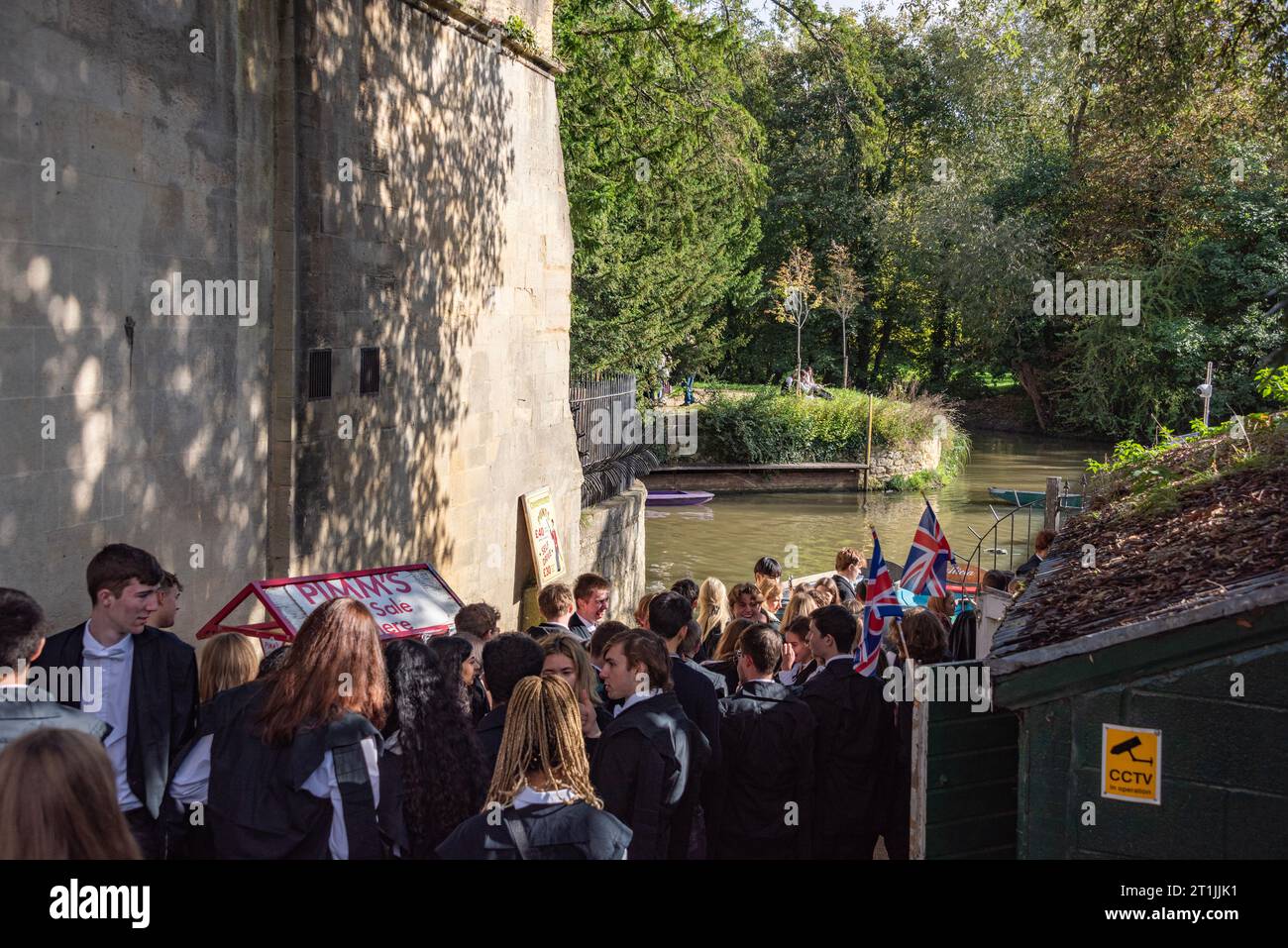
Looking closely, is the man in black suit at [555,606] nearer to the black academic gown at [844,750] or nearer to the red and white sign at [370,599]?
the red and white sign at [370,599]

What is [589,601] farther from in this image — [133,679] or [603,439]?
[603,439]

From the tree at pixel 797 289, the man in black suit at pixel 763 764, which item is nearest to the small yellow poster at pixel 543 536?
the man in black suit at pixel 763 764

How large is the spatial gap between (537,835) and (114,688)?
2164mm

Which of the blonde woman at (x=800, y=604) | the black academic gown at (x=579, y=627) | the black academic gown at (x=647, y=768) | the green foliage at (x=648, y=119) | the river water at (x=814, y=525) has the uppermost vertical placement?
the green foliage at (x=648, y=119)

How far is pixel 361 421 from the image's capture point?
33.3 ft

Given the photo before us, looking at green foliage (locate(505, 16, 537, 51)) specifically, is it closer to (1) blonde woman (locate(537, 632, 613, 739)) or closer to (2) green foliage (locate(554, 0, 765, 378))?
(2) green foliage (locate(554, 0, 765, 378))

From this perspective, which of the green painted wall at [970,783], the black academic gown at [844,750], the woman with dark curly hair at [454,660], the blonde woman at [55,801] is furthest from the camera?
the black academic gown at [844,750]

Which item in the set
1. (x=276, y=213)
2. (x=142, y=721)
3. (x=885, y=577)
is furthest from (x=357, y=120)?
(x=142, y=721)

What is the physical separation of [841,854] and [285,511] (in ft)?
15.6

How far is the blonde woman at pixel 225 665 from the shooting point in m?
5.00

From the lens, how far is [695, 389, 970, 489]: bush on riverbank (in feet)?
133

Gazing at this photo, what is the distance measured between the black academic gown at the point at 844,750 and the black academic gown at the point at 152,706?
9.40ft

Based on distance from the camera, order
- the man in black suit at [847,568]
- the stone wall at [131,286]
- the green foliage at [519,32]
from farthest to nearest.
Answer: the green foliage at [519,32] → the man in black suit at [847,568] → the stone wall at [131,286]

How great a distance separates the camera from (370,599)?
7844mm
